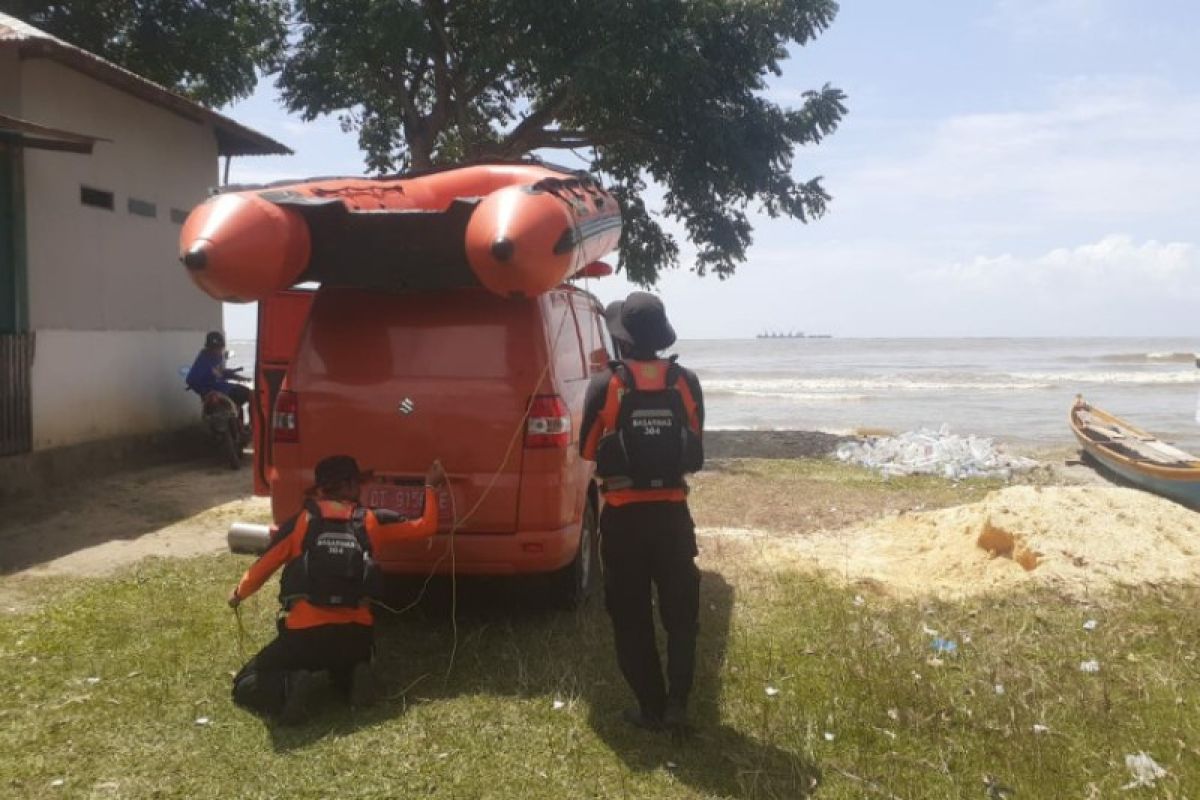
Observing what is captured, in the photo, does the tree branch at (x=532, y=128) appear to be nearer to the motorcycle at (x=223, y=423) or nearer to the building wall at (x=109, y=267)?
the building wall at (x=109, y=267)

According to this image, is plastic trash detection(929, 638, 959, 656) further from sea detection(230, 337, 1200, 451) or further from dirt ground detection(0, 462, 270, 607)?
sea detection(230, 337, 1200, 451)

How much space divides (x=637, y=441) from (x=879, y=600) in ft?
9.60

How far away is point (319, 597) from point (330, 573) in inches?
Result: 4.7

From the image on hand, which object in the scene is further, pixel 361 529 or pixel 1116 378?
pixel 1116 378

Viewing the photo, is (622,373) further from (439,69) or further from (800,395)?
(800,395)

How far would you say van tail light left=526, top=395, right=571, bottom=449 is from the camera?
5051mm

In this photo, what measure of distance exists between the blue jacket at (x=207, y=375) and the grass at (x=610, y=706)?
18.7ft

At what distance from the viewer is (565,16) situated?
52.4 ft

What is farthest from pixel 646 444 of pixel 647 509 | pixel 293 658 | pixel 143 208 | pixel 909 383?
pixel 909 383

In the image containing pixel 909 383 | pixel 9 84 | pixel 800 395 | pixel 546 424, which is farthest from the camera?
pixel 909 383

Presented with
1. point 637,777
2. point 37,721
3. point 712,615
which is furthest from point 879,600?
point 37,721

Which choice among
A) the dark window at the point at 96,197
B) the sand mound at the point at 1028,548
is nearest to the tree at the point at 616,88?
the dark window at the point at 96,197

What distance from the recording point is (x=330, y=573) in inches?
169

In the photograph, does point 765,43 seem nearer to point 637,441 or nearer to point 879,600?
point 879,600
